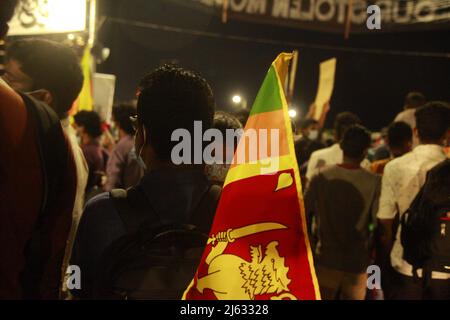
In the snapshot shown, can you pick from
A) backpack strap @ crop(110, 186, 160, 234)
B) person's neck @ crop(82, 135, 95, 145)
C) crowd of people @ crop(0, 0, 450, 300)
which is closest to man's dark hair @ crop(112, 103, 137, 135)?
person's neck @ crop(82, 135, 95, 145)

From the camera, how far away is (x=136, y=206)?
1834 mm

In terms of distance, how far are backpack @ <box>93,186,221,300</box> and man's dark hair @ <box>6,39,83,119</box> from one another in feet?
3.96

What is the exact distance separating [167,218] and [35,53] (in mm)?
1364

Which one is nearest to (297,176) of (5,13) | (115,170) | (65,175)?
(65,175)

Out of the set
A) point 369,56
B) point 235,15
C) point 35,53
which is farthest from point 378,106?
point 35,53

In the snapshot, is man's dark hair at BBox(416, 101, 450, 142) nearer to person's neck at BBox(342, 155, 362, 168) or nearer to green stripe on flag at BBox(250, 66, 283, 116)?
person's neck at BBox(342, 155, 362, 168)

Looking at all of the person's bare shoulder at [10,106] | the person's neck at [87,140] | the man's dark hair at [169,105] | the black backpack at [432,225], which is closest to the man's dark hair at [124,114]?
the person's neck at [87,140]

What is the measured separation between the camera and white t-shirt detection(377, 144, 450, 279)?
4094 millimetres

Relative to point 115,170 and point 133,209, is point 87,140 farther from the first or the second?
point 133,209

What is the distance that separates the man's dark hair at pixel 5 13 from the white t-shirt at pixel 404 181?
326 cm

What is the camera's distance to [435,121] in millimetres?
4156

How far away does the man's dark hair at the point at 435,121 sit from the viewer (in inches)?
163

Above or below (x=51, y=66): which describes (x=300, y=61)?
above

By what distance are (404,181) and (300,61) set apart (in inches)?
1625
